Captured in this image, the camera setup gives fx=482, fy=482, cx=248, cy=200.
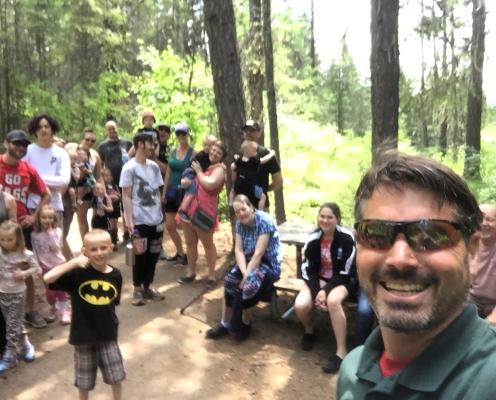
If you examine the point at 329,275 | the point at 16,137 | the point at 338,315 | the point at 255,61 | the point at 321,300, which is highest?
the point at 255,61

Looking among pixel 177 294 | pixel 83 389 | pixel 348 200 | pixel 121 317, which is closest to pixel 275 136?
pixel 348 200

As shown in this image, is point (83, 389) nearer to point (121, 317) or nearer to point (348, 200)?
point (121, 317)

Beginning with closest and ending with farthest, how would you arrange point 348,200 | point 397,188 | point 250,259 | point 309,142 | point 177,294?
point 397,188 → point 250,259 → point 177,294 → point 348,200 → point 309,142

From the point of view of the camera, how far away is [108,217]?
23.9 feet

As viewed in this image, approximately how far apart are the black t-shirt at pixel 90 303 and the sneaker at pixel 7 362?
4.18ft

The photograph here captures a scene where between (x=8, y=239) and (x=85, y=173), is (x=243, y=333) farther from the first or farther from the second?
(x=85, y=173)

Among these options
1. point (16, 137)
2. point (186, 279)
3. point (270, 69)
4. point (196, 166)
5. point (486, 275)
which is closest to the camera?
point (486, 275)

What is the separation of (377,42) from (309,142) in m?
11.5

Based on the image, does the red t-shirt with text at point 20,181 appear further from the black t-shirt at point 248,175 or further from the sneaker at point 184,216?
the black t-shirt at point 248,175

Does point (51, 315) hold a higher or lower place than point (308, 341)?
higher

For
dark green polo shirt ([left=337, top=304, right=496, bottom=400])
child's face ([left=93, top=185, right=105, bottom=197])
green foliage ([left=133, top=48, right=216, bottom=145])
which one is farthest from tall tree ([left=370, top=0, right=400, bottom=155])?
dark green polo shirt ([left=337, top=304, right=496, bottom=400])

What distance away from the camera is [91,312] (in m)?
3.62

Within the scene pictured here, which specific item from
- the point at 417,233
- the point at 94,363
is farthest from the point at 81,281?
the point at 417,233

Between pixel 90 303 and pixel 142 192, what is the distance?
6.95 ft
